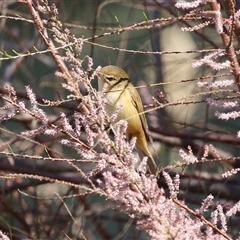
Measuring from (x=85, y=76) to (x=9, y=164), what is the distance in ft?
7.63

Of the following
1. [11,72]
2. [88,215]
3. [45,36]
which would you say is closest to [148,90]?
[11,72]

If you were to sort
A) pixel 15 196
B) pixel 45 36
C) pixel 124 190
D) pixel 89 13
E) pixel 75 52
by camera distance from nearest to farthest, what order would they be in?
1. pixel 124 190
2. pixel 75 52
3. pixel 45 36
4. pixel 15 196
5. pixel 89 13

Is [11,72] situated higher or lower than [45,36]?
lower

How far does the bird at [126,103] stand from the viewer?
395cm

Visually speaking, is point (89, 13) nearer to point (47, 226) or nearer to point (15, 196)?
point (15, 196)

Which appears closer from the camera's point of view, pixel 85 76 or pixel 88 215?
pixel 85 76

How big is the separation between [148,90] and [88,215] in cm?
138

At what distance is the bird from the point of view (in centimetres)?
395

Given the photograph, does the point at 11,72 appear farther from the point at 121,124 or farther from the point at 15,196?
the point at 121,124

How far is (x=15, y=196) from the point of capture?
16.4ft

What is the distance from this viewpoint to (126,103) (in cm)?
424

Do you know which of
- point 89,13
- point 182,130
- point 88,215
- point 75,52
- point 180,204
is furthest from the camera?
point 89,13

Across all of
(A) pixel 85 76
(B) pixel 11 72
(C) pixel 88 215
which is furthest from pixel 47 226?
(A) pixel 85 76

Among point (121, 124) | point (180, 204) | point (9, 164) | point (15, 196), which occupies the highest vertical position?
point (121, 124)
